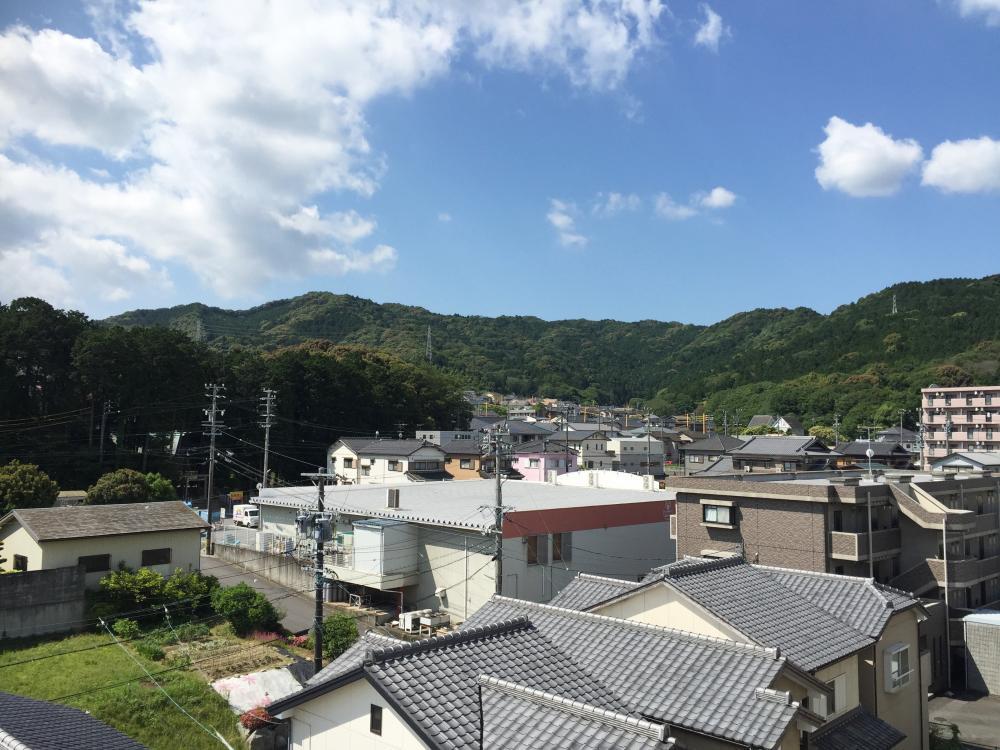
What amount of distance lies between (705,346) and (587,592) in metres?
147

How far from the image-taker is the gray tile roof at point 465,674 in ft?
21.0

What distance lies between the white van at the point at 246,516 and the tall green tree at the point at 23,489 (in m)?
8.90

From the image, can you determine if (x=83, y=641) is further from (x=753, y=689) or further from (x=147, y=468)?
(x=147, y=468)

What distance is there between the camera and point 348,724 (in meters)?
7.11

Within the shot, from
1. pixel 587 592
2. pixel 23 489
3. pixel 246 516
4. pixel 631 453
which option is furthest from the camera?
pixel 631 453

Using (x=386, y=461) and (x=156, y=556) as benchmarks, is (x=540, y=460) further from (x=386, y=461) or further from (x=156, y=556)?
(x=156, y=556)

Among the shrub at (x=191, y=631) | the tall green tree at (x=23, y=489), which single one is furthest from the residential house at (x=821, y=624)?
the tall green tree at (x=23, y=489)

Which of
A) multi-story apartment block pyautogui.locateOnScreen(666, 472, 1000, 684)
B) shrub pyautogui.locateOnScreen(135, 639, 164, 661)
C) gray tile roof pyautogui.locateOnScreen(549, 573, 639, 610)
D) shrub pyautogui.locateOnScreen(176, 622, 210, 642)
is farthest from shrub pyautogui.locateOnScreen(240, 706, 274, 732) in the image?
multi-story apartment block pyautogui.locateOnScreen(666, 472, 1000, 684)

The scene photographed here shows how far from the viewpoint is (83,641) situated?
17375 mm

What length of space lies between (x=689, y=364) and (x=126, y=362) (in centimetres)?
12566

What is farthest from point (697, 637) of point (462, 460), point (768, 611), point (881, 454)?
point (881, 454)

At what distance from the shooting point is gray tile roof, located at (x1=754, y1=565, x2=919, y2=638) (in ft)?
35.8

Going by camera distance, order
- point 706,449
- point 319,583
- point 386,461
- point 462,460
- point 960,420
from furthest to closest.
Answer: point 960,420, point 706,449, point 462,460, point 386,461, point 319,583

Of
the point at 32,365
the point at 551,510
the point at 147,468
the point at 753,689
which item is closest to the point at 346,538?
the point at 551,510
